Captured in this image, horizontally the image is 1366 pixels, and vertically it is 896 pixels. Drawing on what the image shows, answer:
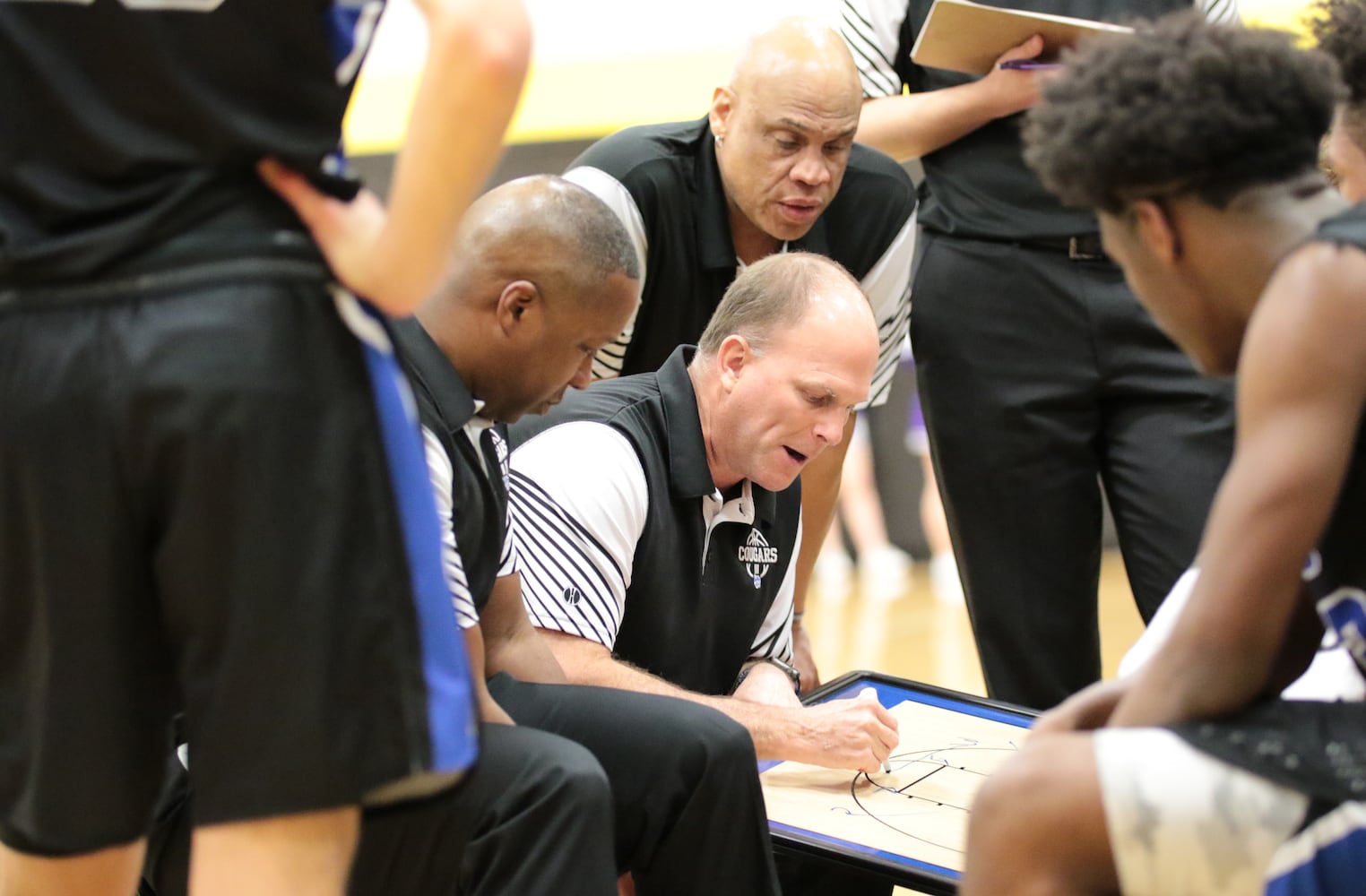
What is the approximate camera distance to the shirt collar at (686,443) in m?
2.43

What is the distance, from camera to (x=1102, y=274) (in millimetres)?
2670

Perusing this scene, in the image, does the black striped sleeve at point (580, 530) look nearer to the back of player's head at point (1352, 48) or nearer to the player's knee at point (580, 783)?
the player's knee at point (580, 783)

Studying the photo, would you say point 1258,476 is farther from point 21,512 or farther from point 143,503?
point 21,512

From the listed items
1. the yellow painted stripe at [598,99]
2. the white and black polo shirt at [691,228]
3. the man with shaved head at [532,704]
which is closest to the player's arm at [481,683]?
the man with shaved head at [532,704]

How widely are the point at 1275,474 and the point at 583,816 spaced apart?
35.2 inches

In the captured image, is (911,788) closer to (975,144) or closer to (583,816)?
(583,816)

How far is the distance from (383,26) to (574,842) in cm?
464

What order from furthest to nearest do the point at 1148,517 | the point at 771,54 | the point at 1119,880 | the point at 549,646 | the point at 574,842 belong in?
the point at 771,54, the point at 1148,517, the point at 549,646, the point at 574,842, the point at 1119,880

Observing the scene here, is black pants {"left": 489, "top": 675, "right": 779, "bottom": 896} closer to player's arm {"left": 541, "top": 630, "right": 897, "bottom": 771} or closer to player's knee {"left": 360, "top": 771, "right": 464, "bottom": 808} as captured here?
player's arm {"left": 541, "top": 630, "right": 897, "bottom": 771}

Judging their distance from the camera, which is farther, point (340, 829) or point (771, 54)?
point (771, 54)

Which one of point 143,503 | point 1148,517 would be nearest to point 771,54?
point 1148,517

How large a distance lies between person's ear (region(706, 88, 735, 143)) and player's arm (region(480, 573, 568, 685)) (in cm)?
114

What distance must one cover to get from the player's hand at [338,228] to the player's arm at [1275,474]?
30.4 inches

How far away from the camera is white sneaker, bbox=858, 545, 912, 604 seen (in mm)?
5367
